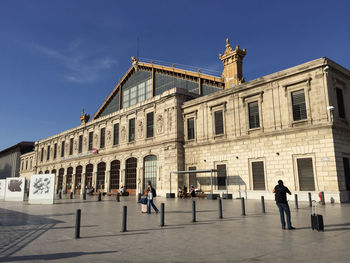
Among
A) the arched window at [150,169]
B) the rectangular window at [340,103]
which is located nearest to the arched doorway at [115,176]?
the arched window at [150,169]

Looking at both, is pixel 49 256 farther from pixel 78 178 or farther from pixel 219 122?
pixel 78 178

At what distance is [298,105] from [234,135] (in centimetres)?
618

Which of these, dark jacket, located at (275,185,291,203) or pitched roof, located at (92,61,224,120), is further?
pitched roof, located at (92,61,224,120)

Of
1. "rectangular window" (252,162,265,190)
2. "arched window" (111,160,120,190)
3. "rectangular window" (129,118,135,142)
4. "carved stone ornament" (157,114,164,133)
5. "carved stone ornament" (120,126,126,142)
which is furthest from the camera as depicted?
"carved stone ornament" (120,126,126,142)

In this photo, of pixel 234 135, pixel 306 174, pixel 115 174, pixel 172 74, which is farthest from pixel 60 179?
pixel 306 174

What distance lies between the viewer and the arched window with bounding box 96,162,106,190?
40.7m

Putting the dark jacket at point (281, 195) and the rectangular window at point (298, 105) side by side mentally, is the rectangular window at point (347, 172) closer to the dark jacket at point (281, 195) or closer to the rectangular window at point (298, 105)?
the rectangular window at point (298, 105)

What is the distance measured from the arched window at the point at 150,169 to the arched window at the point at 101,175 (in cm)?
997

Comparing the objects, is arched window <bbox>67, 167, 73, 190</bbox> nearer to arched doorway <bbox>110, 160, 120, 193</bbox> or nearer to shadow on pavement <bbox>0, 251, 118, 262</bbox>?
arched doorway <bbox>110, 160, 120, 193</bbox>

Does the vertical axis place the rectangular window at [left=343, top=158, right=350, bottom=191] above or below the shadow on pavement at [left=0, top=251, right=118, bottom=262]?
above

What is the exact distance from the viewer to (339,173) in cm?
1920

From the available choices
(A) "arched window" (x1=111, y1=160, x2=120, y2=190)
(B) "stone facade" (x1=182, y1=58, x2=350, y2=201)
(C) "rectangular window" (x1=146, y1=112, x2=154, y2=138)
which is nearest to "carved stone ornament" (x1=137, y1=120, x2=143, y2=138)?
(C) "rectangular window" (x1=146, y1=112, x2=154, y2=138)

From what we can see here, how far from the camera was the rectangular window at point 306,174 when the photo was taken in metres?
20.3

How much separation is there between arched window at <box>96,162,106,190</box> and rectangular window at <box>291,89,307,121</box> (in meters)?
28.3
